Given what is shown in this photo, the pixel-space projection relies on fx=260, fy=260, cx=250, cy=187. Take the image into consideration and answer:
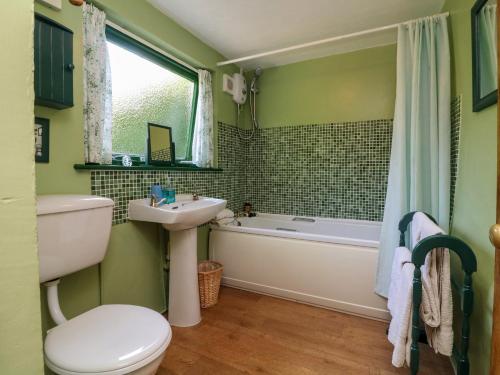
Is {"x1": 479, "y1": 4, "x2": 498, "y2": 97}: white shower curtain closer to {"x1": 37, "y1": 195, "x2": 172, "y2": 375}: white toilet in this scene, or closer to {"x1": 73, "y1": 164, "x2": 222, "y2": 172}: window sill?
{"x1": 37, "y1": 195, "x2": 172, "y2": 375}: white toilet

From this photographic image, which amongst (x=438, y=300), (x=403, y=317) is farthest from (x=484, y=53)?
(x=403, y=317)

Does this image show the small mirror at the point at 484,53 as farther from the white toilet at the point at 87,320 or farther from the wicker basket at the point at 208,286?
the wicker basket at the point at 208,286

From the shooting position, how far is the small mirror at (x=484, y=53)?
3.62ft

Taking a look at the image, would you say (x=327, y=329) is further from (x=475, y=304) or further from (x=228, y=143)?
(x=228, y=143)

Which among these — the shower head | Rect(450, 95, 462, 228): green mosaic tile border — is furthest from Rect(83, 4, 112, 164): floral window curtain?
Rect(450, 95, 462, 228): green mosaic tile border

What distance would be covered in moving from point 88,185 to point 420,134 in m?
2.12

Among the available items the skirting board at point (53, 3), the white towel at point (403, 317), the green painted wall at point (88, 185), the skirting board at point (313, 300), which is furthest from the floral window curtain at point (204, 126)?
the white towel at point (403, 317)

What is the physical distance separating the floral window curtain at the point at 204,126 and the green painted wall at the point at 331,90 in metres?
0.76

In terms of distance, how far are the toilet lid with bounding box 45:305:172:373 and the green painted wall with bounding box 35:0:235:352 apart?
0.35 meters

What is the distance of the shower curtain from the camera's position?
1660mm

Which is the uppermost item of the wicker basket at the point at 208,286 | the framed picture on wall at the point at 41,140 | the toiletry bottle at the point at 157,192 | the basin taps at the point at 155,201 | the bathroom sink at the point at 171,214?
the framed picture on wall at the point at 41,140

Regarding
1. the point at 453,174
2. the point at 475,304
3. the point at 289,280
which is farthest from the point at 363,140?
the point at 475,304

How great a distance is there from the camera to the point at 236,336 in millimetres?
1725

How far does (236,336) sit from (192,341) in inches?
11.2
